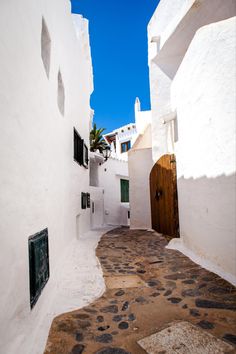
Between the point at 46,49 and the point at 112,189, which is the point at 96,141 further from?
the point at 46,49

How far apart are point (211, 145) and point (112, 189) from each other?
13695 millimetres

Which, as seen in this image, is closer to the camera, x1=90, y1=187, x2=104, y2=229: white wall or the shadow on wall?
the shadow on wall

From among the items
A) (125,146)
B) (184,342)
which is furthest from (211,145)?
(125,146)

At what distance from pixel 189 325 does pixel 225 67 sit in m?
3.56

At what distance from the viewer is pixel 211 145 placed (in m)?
3.75

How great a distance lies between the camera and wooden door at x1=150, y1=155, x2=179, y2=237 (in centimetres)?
677

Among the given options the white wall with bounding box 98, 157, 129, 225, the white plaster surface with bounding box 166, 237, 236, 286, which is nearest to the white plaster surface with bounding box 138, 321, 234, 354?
the white plaster surface with bounding box 166, 237, 236, 286

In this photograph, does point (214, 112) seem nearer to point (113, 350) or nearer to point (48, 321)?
point (113, 350)

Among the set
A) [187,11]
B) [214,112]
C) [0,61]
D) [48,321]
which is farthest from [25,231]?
[187,11]

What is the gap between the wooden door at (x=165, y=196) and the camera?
6.77 m

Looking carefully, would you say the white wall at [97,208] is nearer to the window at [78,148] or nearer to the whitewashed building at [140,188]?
the whitewashed building at [140,188]

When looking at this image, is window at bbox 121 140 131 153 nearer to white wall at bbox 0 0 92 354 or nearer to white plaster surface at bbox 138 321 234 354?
white wall at bbox 0 0 92 354

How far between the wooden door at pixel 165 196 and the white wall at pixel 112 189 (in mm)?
8137

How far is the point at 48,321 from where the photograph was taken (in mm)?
2361
